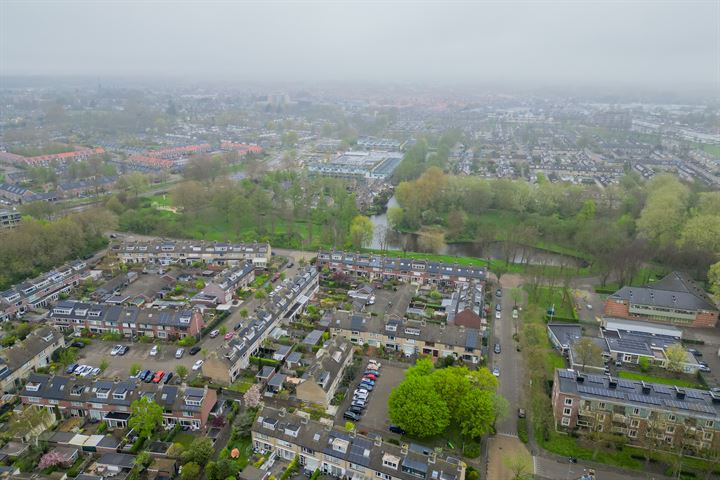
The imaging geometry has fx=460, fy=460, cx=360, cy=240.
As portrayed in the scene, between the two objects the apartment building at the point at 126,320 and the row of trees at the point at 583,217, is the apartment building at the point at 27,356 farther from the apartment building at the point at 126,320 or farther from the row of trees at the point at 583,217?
the row of trees at the point at 583,217

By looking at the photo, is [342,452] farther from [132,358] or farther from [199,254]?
[199,254]

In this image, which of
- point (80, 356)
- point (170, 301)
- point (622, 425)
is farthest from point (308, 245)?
point (622, 425)

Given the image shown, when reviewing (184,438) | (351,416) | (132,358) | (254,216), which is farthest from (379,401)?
(254,216)

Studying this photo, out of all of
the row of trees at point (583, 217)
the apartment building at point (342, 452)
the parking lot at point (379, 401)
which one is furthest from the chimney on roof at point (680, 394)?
the row of trees at point (583, 217)

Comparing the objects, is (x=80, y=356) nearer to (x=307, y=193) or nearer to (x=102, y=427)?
(x=102, y=427)

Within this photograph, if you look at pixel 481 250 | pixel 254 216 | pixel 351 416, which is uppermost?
pixel 254 216
